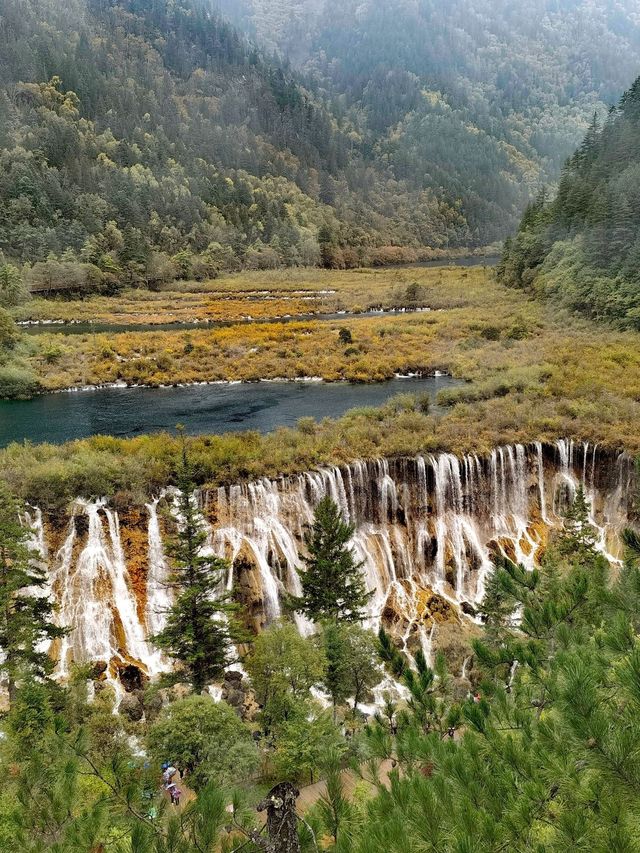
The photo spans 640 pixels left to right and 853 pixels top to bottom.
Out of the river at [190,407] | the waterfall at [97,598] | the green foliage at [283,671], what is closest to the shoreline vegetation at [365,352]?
the river at [190,407]

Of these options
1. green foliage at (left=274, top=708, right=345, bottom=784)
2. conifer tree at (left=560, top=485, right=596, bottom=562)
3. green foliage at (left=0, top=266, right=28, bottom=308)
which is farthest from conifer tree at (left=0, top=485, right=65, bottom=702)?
green foliage at (left=0, top=266, right=28, bottom=308)

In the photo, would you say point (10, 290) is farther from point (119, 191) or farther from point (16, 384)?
point (119, 191)

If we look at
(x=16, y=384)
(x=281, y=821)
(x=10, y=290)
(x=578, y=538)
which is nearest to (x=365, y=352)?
(x=16, y=384)

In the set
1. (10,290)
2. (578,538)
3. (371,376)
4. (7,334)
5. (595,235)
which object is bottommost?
(371,376)

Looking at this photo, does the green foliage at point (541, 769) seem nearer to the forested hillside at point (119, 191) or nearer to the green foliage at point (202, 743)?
the green foliage at point (202, 743)

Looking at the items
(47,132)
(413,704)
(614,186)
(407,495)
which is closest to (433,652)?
(407,495)

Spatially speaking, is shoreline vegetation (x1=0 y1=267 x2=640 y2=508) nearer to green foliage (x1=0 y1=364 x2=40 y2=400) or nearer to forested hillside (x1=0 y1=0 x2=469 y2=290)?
green foliage (x1=0 y1=364 x2=40 y2=400)

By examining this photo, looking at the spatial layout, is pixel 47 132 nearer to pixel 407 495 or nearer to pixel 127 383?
pixel 127 383
